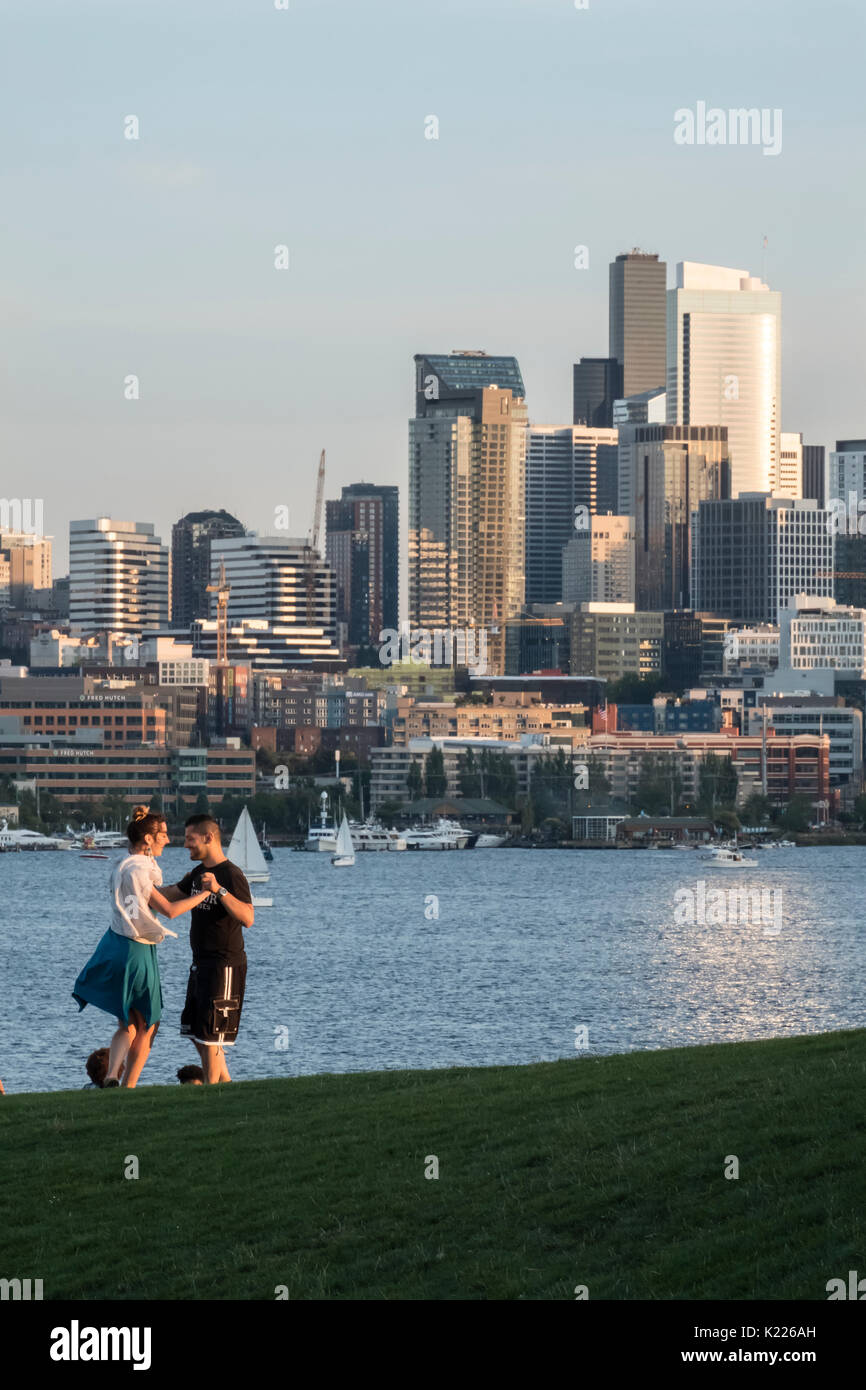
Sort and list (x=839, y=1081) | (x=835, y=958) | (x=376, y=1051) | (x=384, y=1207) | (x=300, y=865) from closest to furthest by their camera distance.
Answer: (x=384, y=1207), (x=839, y=1081), (x=376, y=1051), (x=835, y=958), (x=300, y=865)

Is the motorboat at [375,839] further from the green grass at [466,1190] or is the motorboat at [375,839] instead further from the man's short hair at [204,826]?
the green grass at [466,1190]

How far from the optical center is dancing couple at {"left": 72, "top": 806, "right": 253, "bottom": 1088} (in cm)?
1794

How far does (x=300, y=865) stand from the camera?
17012 cm

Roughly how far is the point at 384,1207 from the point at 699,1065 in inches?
174

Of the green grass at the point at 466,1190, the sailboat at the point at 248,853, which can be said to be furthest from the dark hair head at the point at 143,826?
the sailboat at the point at 248,853

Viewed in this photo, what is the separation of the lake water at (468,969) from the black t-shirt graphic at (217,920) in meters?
26.5

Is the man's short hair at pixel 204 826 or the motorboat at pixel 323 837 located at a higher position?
the man's short hair at pixel 204 826

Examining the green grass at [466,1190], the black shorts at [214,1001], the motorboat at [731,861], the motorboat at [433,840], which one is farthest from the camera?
the motorboat at [433,840]

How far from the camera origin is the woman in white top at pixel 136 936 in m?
17.9

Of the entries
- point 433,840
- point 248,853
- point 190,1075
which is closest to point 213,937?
point 190,1075
